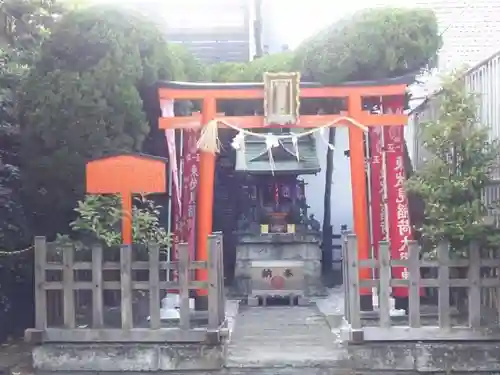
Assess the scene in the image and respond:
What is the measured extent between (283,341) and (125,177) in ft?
8.76

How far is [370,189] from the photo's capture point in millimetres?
10070

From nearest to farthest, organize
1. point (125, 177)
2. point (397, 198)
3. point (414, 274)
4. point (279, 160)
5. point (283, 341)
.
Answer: point (414, 274)
point (125, 177)
point (283, 341)
point (397, 198)
point (279, 160)

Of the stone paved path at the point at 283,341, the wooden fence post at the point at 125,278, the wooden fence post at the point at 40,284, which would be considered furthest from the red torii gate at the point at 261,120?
the wooden fence post at the point at 40,284

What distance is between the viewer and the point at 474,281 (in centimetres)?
675

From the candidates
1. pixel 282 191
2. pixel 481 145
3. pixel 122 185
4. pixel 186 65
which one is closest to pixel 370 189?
pixel 282 191

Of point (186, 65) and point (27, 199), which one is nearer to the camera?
point (27, 199)

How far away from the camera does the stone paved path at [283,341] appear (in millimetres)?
6762

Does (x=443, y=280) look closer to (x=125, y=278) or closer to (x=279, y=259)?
(x=125, y=278)

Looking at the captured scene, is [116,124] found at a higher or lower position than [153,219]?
higher

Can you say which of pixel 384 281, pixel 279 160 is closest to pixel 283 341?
pixel 384 281

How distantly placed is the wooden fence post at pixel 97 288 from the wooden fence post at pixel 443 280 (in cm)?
358

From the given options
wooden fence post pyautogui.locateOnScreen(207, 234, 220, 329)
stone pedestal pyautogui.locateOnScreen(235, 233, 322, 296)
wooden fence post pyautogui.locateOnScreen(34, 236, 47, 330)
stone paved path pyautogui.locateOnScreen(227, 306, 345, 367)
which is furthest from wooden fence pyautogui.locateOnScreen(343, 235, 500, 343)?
stone pedestal pyautogui.locateOnScreen(235, 233, 322, 296)

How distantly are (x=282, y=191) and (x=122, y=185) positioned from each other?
15.8 ft

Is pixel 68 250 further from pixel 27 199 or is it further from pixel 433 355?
pixel 433 355
